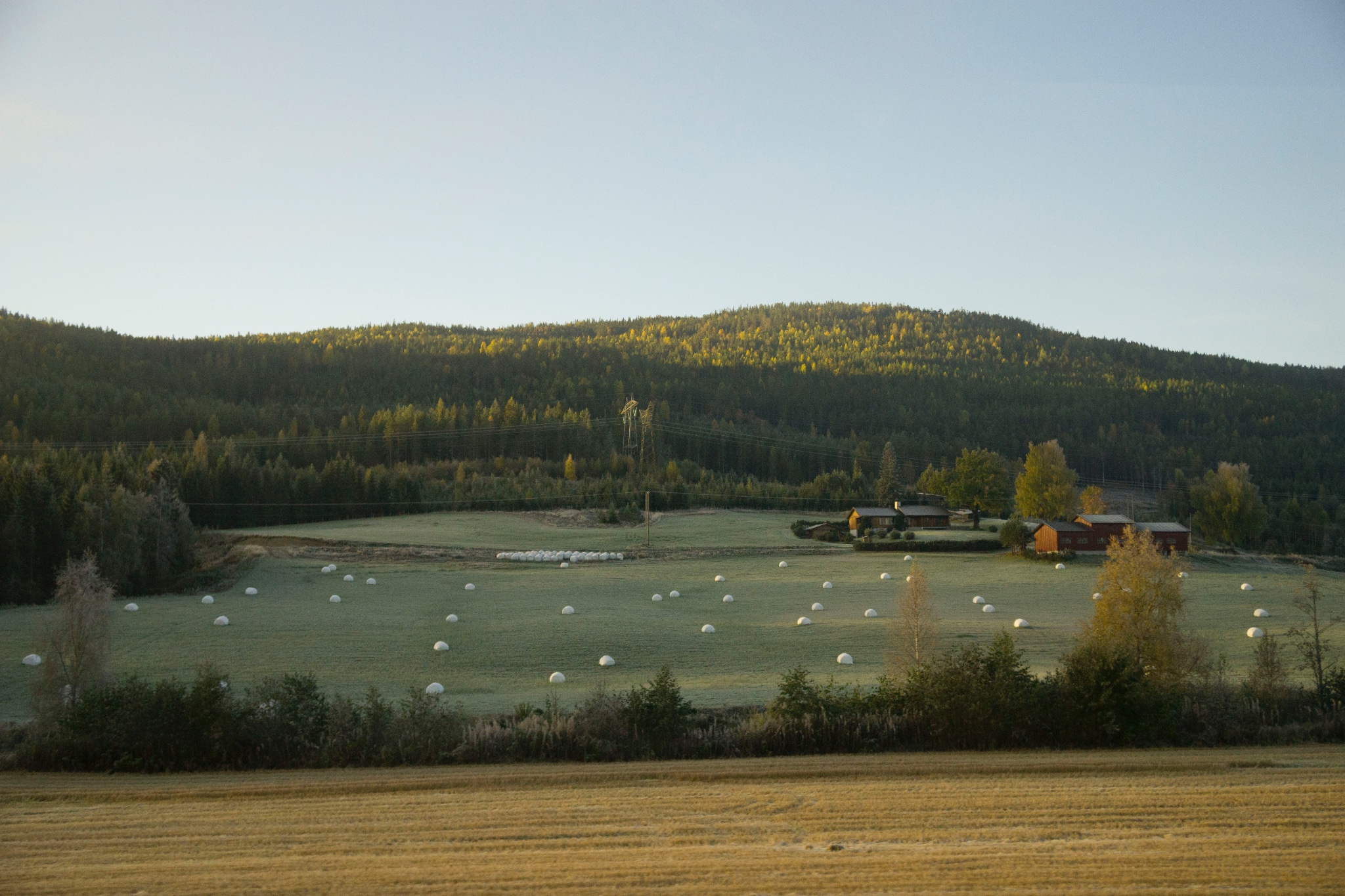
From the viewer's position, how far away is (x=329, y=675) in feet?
80.6

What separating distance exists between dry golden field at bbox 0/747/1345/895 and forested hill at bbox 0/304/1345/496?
86.9 m

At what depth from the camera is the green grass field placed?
24875mm

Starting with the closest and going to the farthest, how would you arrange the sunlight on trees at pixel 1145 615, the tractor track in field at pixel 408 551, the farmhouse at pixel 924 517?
the sunlight on trees at pixel 1145 615
the tractor track in field at pixel 408 551
the farmhouse at pixel 924 517

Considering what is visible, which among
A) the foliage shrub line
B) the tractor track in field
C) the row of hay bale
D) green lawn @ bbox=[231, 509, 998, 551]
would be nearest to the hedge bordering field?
the tractor track in field

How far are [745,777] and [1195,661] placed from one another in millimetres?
11433

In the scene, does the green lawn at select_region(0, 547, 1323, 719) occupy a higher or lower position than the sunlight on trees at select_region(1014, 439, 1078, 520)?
lower

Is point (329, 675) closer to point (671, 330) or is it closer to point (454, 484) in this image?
point (454, 484)

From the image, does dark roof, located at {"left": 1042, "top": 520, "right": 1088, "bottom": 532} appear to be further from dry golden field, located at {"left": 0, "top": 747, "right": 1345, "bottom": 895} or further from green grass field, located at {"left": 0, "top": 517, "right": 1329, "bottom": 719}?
dry golden field, located at {"left": 0, "top": 747, "right": 1345, "bottom": 895}

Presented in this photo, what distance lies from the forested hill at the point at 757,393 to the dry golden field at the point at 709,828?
86.9 metres

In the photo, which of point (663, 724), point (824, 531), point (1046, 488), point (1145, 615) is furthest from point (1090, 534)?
point (663, 724)

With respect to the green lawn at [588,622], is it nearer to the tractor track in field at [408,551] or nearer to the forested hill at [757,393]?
the tractor track in field at [408,551]

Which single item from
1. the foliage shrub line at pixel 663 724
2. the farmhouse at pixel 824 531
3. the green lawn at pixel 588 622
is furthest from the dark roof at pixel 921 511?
the foliage shrub line at pixel 663 724

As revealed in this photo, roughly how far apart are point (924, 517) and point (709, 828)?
63135 millimetres

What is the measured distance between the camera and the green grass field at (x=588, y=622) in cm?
2488
